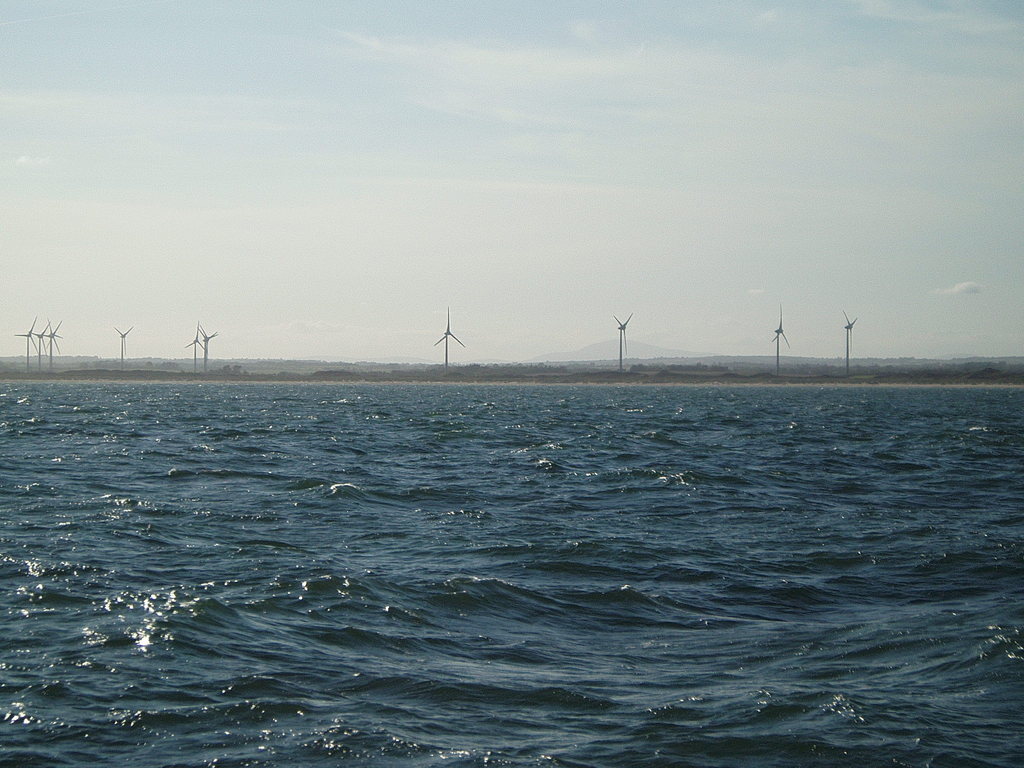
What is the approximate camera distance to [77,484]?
30406 millimetres

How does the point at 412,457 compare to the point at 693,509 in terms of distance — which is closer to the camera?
the point at 693,509

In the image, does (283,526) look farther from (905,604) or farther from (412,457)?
(412,457)

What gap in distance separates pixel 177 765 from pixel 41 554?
11.1 metres

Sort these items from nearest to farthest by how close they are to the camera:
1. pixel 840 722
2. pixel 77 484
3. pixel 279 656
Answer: pixel 840 722 < pixel 279 656 < pixel 77 484

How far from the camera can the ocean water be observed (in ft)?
34.4

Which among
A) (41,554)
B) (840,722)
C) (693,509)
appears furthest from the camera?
(693,509)

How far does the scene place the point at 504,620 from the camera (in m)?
15.8

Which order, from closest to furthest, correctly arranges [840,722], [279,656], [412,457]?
[840,722] < [279,656] < [412,457]

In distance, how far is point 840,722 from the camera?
11.0 metres

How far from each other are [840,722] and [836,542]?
502 inches

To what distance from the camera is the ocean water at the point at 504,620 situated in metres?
10.5

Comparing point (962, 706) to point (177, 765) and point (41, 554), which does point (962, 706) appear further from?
point (41, 554)

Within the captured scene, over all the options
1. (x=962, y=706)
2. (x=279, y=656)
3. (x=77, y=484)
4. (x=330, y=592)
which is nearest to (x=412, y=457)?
(x=77, y=484)

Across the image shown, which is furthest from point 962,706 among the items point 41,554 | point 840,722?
point 41,554
